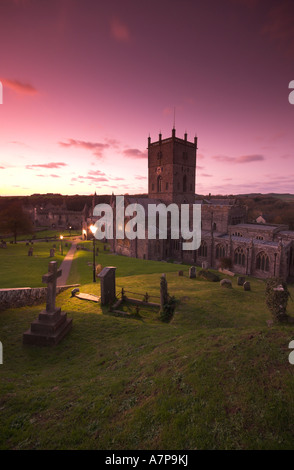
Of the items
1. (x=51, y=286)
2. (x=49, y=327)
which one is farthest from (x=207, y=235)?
(x=49, y=327)

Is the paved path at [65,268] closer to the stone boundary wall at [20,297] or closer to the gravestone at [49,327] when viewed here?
the stone boundary wall at [20,297]

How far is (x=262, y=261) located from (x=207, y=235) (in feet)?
31.4

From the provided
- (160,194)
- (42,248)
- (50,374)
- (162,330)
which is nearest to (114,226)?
(160,194)

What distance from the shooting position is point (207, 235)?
1475 inches

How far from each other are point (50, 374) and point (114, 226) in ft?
114

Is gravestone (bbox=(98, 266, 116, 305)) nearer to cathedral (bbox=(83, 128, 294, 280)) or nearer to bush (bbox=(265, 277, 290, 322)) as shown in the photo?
bush (bbox=(265, 277, 290, 322))

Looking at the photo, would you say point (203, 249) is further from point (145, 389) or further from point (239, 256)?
point (145, 389)

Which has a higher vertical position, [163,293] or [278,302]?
[278,302]

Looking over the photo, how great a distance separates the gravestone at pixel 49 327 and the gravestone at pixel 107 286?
4.39m

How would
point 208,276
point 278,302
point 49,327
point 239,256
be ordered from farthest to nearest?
point 239,256 < point 208,276 < point 278,302 < point 49,327

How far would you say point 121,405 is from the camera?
5.50 metres

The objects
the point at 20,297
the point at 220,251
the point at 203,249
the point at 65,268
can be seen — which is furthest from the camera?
the point at 203,249

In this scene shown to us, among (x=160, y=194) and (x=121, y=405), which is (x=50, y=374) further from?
(x=160, y=194)

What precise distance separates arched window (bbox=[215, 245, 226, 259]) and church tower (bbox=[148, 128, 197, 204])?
39.4 ft
